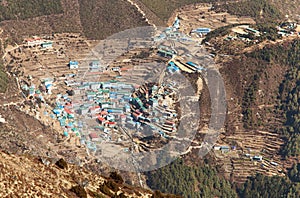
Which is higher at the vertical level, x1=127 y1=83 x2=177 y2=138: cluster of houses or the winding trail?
the winding trail

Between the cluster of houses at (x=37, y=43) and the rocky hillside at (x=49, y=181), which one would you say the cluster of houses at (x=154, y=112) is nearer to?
the cluster of houses at (x=37, y=43)

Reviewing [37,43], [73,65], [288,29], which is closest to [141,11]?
[37,43]

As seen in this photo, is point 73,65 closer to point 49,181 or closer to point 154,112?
point 154,112

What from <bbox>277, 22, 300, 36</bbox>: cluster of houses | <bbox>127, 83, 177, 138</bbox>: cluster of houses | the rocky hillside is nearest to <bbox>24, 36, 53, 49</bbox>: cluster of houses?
<bbox>127, 83, 177, 138</bbox>: cluster of houses

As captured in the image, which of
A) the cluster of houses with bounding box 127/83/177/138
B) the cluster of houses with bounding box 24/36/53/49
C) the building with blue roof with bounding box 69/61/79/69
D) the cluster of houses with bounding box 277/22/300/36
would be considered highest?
the cluster of houses with bounding box 277/22/300/36

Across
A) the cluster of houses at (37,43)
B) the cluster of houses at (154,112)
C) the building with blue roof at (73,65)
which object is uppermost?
the cluster of houses at (37,43)

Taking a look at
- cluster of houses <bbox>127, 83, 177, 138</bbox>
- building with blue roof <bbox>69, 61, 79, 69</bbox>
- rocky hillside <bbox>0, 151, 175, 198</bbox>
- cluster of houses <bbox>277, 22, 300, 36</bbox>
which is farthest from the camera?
cluster of houses <bbox>277, 22, 300, 36</bbox>

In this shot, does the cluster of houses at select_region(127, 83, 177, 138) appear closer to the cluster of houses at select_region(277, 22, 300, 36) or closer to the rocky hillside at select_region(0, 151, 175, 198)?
the cluster of houses at select_region(277, 22, 300, 36)

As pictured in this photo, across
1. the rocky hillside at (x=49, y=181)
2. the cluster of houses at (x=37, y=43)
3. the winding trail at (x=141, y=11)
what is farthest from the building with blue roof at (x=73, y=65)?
the rocky hillside at (x=49, y=181)

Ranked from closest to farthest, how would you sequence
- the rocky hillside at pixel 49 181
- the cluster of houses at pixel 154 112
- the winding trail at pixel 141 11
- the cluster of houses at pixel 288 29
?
the rocky hillside at pixel 49 181 < the cluster of houses at pixel 154 112 < the cluster of houses at pixel 288 29 < the winding trail at pixel 141 11

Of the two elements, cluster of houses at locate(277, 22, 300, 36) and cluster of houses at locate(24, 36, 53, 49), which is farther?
cluster of houses at locate(277, 22, 300, 36)

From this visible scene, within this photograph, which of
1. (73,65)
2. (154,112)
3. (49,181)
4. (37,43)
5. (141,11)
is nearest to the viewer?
(49,181)

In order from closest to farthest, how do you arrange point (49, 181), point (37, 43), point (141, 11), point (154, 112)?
point (49, 181)
point (154, 112)
point (37, 43)
point (141, 11)

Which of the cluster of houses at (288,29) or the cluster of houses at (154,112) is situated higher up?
the cluster of houses at (288,29)
